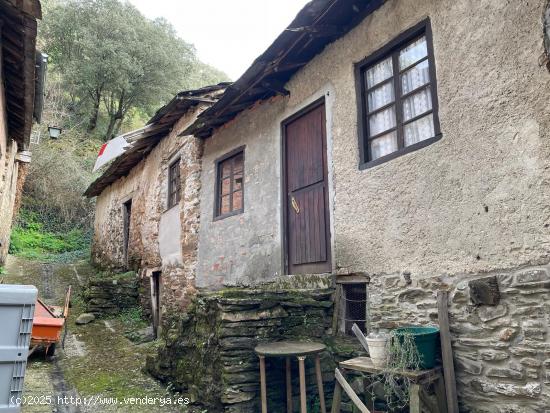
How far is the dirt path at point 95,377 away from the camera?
4.76m

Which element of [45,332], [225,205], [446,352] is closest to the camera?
[446,352]

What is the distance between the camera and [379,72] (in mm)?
4688

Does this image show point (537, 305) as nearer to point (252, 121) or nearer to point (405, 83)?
point (405, 83)

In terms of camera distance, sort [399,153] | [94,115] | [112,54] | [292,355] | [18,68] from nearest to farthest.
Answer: [292,355] < [399,153] < [18,68] < [112,54] < [94,115]

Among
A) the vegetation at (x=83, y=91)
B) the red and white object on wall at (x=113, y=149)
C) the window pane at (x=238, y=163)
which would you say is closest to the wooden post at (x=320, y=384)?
the window pane at (x=238, y=163)

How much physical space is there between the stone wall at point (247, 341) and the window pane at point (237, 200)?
98.1 inches

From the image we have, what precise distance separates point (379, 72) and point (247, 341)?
3.38 m

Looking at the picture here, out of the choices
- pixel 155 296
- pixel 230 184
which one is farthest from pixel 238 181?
pixel 155 296

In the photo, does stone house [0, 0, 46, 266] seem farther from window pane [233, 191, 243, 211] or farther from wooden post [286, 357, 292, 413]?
wooden post [286, 357, 292, 413]

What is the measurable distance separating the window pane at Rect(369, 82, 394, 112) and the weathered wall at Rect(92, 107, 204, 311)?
182 inches

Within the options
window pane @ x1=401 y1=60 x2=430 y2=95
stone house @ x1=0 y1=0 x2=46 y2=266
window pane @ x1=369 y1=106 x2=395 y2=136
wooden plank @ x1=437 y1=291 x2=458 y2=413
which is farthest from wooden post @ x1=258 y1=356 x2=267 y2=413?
stone house @ x1=0 y1=0 x2=46 y2=266

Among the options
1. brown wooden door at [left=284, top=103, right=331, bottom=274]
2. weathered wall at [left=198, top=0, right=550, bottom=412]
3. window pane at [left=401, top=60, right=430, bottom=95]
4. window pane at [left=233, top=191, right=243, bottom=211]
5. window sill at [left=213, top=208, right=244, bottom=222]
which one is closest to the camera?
weathered wall at [left=198, top=0, right=550, bottom=412]

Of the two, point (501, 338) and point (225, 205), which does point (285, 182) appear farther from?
point (501, 338)

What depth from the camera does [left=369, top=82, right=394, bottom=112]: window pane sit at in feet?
A: 14.9
